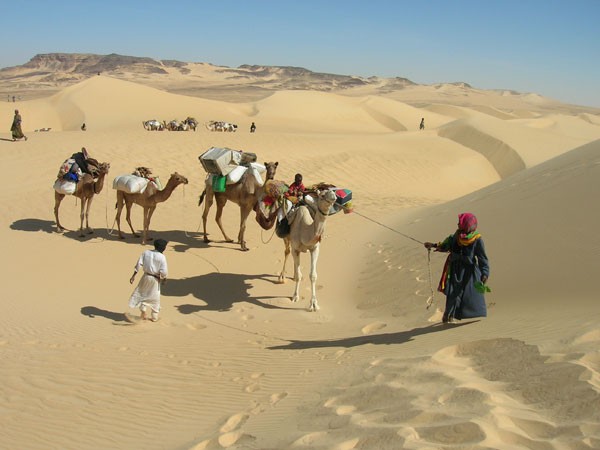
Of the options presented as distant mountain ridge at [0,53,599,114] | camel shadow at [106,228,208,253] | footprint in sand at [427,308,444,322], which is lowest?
camel shadow at [106,228,208,253]

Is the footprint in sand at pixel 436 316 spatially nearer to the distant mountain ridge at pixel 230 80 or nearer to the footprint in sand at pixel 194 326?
the footprint in sand at pixel 194 326

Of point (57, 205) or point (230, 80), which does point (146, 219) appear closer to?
point (57, 205)

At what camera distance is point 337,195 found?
A: 32.8ft

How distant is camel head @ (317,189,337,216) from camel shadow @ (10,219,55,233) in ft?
27.5

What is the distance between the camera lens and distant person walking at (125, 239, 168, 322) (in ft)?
30.6

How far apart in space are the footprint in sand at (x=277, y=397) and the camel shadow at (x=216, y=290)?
385 centimetres

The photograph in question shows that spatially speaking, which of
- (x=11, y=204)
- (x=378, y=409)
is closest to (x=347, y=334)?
(x=378, y=409)

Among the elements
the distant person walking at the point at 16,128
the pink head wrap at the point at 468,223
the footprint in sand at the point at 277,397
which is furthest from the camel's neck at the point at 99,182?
the distant person walking at the point at 16,128

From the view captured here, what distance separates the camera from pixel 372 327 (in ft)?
29.0

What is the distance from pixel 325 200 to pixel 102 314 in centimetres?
401

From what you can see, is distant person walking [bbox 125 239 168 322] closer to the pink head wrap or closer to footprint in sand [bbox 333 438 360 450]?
the pink head wrap

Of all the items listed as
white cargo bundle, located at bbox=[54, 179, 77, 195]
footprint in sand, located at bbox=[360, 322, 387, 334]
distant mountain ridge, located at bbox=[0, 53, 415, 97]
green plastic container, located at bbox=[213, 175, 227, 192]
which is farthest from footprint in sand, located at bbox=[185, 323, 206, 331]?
distant mountain ridge, located at bbox=[0, 53, 415, 97]

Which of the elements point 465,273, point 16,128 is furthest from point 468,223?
point 16,128

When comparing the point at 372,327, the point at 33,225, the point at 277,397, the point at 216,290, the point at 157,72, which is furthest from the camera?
the point at 157,72
